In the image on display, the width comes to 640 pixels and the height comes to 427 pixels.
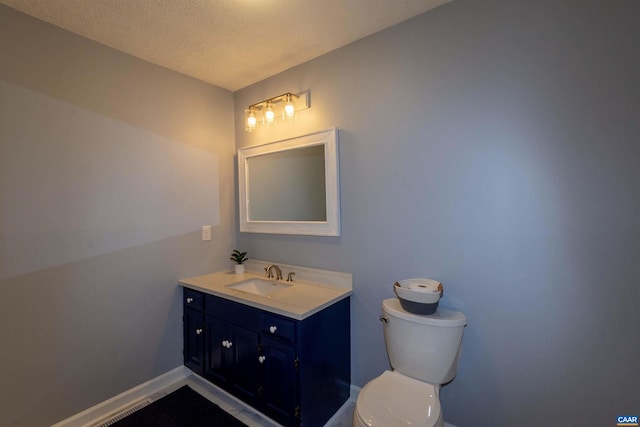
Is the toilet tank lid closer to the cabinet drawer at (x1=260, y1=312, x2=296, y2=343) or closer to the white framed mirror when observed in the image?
the cabinet drawer at (x1=260, y1=312, x2=296, y2=343)

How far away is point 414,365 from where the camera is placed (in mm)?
1354

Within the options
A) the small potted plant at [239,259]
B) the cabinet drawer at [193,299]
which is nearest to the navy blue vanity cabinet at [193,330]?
the cabinet drawer at [193,299]

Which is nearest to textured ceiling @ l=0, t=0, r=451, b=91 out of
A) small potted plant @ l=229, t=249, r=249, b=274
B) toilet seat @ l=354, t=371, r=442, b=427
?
small potted plant @ l=229, t=249, r=249, b=274

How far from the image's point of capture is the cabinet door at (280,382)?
1.46 meters

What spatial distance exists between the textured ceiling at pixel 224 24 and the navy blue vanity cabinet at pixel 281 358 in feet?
5.56

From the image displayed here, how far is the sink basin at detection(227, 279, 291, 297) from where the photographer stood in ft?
6.71

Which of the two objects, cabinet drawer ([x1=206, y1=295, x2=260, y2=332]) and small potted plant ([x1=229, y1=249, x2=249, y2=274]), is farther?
Answer: small potted plant ([x1=229, y1=249, x2=249, y2=274])

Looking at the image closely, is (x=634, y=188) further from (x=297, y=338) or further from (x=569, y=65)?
(x=297, y=338)

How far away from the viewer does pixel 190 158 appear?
7.17ft

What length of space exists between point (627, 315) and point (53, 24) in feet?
10.6

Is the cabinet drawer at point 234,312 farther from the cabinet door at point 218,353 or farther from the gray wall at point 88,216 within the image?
the gray wall at point 88,216

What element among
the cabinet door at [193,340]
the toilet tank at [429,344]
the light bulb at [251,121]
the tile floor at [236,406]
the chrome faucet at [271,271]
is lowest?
the tile floor at [236,406]

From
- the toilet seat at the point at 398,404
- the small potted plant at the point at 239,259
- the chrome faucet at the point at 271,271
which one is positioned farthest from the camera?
the small potted plant at the point at 239,259

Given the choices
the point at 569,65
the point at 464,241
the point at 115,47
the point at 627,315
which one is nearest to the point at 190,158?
the point at 115,47
